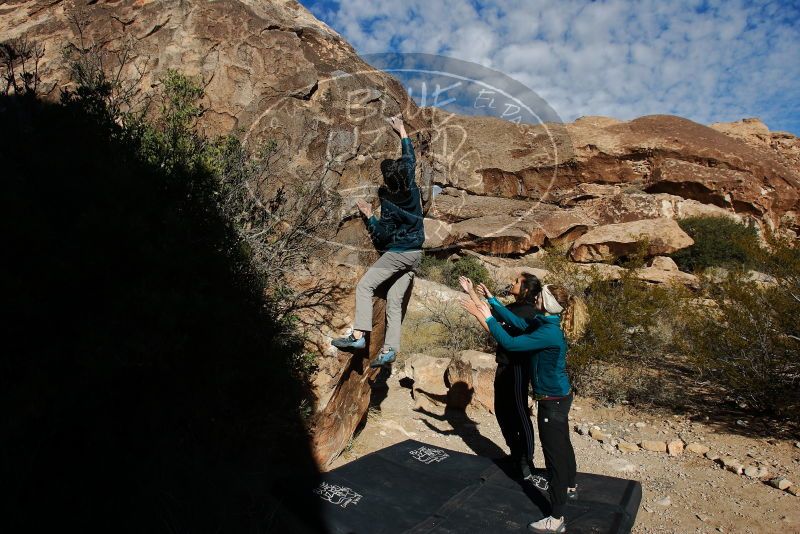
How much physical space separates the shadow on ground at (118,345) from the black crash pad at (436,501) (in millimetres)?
146

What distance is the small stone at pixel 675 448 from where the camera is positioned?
536cm

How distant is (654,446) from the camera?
5539 mm

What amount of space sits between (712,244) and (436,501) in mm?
19273

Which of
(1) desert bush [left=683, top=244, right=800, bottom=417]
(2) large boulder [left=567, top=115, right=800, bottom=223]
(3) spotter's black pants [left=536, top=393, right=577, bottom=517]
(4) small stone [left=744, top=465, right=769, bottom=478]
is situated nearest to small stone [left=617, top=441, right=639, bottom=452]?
(4) small stone [left=744, top=465, right=769, bottom=478]

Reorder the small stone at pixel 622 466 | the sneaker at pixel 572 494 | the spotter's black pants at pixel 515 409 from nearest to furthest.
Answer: the sneaker at pixel 572 494 → the spotter's black pants at pixel 515 409 → the small stone at pixel 622 466

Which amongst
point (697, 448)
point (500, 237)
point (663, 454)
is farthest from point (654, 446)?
point (500, 237)

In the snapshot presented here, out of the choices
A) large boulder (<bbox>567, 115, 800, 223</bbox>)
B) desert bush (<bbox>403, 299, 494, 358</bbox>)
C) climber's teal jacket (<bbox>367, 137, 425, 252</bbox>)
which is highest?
large boulder (<bbox>567, 115, 800, 223</bbox>)

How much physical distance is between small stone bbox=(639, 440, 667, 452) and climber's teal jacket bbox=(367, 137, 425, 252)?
3494 mm

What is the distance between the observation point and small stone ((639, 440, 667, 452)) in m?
5.50

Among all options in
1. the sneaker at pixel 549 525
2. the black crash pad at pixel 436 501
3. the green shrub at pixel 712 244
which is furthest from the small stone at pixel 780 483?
the green shrub at pixel 712 244

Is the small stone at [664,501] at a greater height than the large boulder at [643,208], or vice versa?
the large boulder at [643,208]

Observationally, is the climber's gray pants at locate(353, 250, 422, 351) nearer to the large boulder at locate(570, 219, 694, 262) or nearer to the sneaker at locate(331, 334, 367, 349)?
the sneaker at locate(331, 334, 367, 349)

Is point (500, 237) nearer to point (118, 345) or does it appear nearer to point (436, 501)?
point (436, 501)

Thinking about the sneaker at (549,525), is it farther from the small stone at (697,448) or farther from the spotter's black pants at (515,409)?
the small stone at (697,448)
